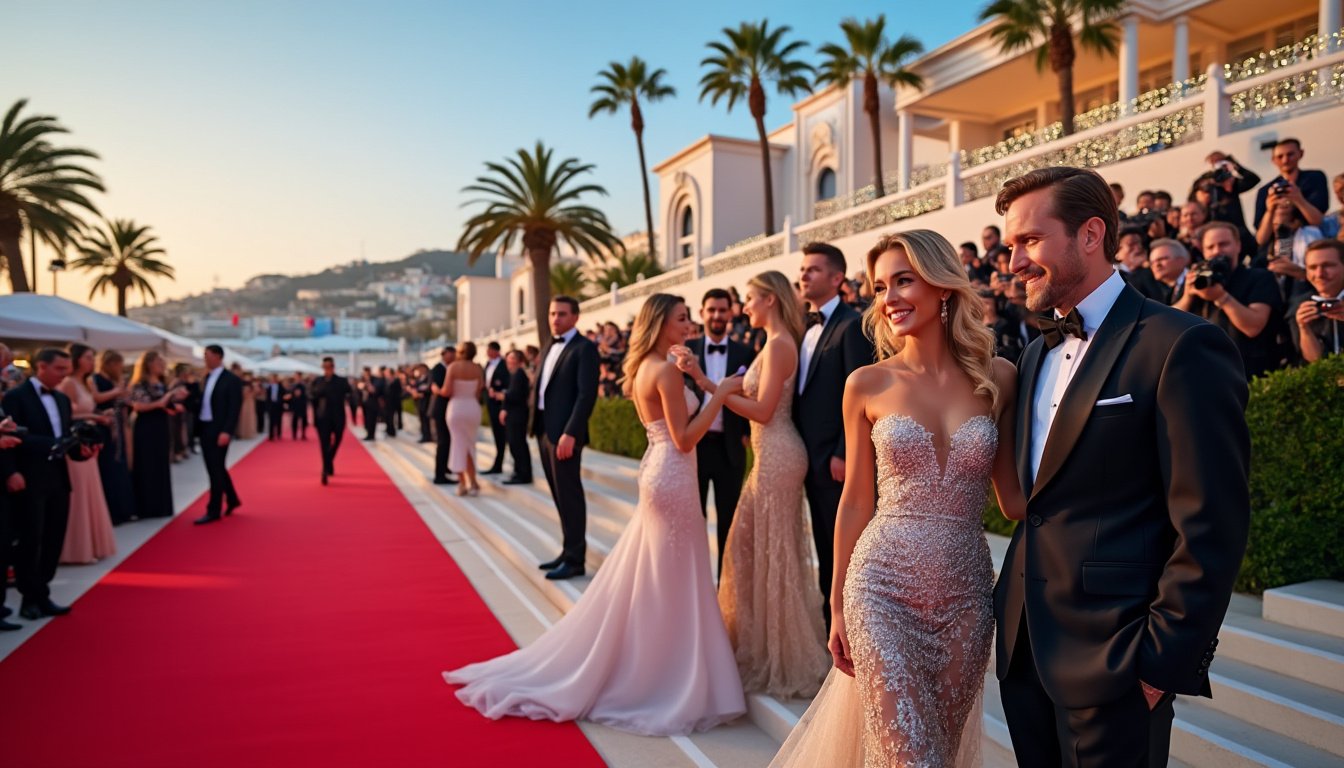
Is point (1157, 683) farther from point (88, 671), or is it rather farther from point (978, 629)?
point (88, 671)

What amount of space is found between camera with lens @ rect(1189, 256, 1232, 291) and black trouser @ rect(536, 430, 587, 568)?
4.59 m

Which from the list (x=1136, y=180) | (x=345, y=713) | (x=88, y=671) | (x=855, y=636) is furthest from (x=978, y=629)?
(x=1136, y=180)

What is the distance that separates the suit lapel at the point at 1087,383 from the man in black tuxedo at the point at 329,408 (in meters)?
14.7

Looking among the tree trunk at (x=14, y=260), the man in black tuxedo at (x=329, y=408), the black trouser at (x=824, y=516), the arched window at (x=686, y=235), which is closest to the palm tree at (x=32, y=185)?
the tree trunk at (x=14, y=260)

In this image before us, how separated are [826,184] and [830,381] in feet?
102

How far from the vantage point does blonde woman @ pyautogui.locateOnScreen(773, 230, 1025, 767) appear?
249 cm

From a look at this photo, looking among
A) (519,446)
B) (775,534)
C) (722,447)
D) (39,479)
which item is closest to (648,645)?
(775,534)

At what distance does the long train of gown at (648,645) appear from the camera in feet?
15.0

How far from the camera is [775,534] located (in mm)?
4715

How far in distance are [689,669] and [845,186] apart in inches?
1162

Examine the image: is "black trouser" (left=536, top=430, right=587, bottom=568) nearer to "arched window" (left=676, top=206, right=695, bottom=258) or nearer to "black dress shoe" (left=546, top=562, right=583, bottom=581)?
"black dress shoe" (left=546, top=562, right=583, bottom=581)

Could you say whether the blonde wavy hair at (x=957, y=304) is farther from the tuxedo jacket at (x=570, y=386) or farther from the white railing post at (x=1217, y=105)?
the white railing post at (x=1217, y=105)

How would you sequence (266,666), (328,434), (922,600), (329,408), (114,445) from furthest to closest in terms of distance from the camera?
(328,434) → (329,408) → (114,445) → (266,666) → (922,600)

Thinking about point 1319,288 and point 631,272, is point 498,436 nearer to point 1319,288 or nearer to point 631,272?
point 1319,288
